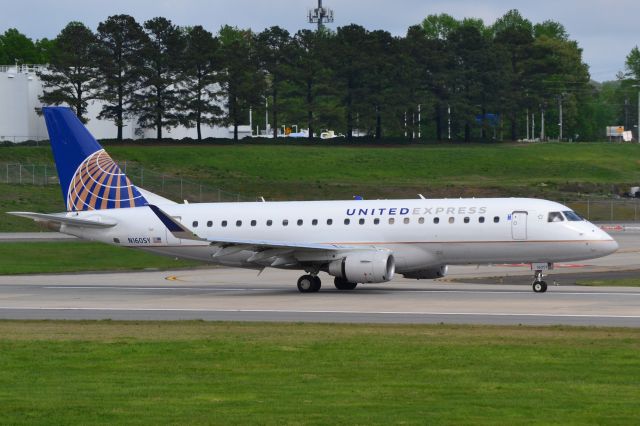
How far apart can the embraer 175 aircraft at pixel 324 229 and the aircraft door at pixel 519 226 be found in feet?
0.11

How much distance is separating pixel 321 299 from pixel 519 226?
7014mm

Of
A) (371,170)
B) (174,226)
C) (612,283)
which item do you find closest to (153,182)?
(371,170)

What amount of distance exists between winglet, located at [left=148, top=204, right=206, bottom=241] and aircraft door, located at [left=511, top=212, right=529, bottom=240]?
10418 millimetres

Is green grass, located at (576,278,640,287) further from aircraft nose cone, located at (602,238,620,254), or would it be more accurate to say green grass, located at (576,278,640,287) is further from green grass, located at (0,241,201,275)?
green grass, located at (0,241,201,275)

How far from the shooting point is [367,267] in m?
40.6

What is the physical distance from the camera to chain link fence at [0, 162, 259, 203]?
9225 centimetres

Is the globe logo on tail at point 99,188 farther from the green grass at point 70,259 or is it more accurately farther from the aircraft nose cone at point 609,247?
the aircraft nose cone at point 609,247

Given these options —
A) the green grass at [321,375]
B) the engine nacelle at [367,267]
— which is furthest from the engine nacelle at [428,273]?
the green grass at [321,375]

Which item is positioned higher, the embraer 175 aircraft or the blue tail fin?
the blue tail fin

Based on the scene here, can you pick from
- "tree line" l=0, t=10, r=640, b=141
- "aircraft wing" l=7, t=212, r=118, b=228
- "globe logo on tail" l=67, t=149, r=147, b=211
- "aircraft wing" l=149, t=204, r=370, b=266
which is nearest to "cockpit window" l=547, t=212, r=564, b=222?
"aircraft wing" l=149, t=204, r=370, b=266

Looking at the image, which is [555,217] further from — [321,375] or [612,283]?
[321,375]

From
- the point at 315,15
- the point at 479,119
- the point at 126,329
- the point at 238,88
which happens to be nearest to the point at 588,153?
the point at 479,119

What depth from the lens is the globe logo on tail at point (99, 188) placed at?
46.6m

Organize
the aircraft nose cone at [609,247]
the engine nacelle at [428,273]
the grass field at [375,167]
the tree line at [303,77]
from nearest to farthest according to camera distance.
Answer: the aircraft nose cone at [609,247]
the engine nacelle at [428,273]
the grass field at [375,167]
the tree line at [303,77]
